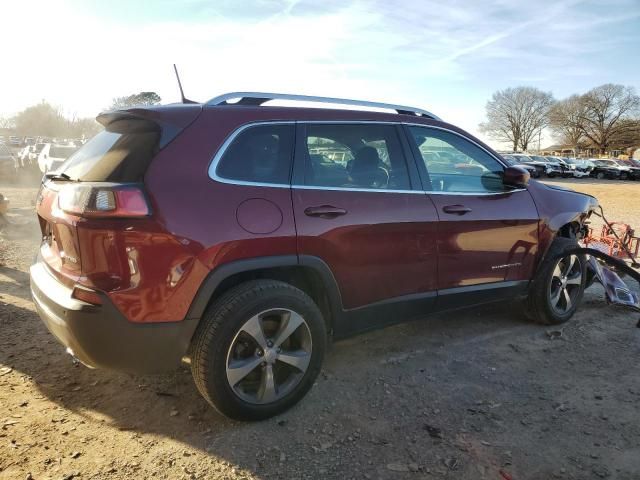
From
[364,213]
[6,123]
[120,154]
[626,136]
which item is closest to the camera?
[120,154]

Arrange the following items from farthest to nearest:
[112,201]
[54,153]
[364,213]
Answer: [54,153] → [364,213] → [112,201]

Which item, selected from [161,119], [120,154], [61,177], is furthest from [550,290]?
[61,177]

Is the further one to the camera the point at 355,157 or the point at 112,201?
the point at 355,157

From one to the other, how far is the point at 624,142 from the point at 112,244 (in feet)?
325

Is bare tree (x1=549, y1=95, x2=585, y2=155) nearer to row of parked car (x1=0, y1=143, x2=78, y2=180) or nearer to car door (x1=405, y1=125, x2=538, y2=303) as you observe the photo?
row of parked car (x1=0, y1=143, x2=78, y2=180)

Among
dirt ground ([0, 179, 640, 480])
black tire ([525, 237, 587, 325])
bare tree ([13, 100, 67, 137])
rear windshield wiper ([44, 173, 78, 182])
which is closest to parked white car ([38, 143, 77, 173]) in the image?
dirt ground ([0, 179, 640, 480])

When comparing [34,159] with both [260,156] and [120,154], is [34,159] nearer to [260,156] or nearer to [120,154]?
[120,154]

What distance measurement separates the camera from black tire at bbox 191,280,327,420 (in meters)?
2.67

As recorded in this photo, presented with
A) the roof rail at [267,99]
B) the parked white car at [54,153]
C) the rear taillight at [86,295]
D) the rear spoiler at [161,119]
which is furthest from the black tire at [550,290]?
the parked white car at [54,153]

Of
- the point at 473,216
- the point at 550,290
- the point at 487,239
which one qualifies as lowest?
the point at 550,290

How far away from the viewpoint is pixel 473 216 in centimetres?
378

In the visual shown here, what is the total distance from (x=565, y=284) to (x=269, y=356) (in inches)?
121

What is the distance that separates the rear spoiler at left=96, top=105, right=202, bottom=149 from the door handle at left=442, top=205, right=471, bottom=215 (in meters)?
1.86

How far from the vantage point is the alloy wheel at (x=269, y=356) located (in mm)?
2775
